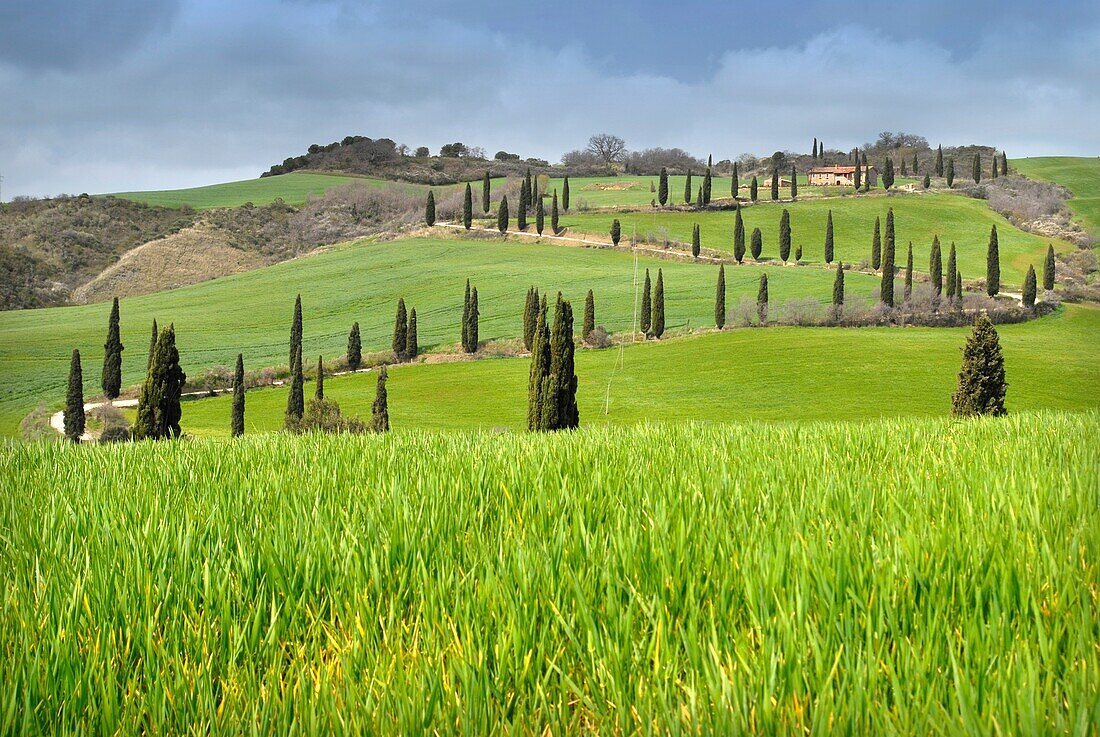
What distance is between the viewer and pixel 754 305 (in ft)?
293

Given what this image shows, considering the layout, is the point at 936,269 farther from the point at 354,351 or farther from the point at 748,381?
the point at 354,351

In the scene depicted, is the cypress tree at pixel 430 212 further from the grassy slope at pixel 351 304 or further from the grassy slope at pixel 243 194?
the grassy slope at pixel 243 194

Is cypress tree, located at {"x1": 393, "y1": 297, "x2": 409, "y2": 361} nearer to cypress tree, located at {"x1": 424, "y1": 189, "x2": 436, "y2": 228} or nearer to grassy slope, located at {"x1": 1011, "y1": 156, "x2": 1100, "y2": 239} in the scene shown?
cypress tree, located at {"x1": 424, "y1": 189, "x2": 436, "y2": 228}

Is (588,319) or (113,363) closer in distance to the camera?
(113,363)

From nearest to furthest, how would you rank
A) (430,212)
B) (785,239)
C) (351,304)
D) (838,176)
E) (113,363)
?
(113,363) → (351,304) → (785,239) → (430,212) → (838,176)

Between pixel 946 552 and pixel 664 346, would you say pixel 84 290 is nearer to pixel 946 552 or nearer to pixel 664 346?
pixel 664 346

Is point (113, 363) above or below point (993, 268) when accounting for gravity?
below

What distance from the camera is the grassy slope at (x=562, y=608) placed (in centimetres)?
271

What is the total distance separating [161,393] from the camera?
41.2 metres

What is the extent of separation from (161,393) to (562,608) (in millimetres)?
41951

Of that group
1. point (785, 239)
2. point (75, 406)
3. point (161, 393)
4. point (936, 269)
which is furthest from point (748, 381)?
point (785, 239)

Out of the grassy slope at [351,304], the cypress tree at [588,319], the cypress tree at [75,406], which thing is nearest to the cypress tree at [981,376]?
the cypress tree at [588,319]

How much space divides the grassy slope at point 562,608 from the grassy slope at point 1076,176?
150 metres

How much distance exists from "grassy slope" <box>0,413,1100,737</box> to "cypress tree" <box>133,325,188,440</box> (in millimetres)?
37685
